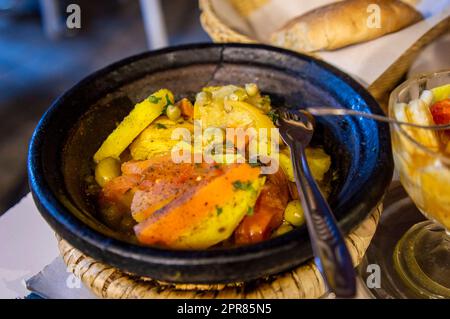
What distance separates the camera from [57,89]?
3.28 meters

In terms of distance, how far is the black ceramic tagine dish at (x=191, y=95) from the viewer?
0.89 m

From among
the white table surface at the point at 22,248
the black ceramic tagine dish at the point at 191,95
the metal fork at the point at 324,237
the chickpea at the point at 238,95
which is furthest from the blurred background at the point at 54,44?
the metal fork at the point at 324,237

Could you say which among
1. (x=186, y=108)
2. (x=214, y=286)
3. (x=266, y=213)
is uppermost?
(x=186, y=108)

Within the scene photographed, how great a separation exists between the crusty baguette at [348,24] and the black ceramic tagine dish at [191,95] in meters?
0.52

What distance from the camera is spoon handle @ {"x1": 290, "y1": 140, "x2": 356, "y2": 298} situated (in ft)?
2.57

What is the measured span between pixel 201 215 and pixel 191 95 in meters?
0.60

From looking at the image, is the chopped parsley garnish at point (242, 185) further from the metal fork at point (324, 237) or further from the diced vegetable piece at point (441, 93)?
the diced vegetable piece at point (441, 93)

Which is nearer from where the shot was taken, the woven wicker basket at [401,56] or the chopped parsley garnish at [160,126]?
the chopped parsley garnish at [160,126]

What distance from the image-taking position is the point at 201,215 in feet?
3.16

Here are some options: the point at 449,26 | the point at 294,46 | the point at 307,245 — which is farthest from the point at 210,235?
the point at 449,26

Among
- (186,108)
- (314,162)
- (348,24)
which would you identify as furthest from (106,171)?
(348,24)

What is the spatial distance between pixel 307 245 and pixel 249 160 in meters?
0.30

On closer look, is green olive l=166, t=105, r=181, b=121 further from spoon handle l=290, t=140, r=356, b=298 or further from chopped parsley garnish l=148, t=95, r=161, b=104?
spoon handle l=290, t=140, r=356, b=298

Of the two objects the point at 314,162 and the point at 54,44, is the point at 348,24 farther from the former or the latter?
the point at 54,44
